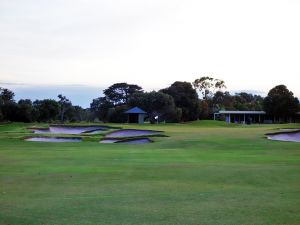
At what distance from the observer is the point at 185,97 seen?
9644 cm

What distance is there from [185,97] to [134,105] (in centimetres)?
1174

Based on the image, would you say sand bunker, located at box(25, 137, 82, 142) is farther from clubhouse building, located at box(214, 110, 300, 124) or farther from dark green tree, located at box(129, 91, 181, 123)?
clubhouse building, located at box(214, 110, 300, 124)

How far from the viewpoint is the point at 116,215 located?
8.25m

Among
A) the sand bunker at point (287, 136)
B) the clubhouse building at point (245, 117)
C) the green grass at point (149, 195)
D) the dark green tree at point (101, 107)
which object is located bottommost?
the green grass at point (149, 195)

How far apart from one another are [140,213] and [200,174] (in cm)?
661

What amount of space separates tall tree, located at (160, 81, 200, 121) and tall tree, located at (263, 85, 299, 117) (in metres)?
15.9

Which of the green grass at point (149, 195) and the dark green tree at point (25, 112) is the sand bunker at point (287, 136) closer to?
the green grass at point (149, 195)

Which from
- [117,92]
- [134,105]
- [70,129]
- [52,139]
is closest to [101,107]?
[117,92]

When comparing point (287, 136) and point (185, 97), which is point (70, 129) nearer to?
point (287, 136)

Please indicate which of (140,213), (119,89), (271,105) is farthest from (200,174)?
(119,89)

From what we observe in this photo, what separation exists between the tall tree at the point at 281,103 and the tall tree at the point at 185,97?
52.3ft

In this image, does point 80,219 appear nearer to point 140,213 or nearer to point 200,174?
point 140,213

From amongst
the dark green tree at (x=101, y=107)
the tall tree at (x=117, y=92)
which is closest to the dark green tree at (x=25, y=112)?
the dark green tree at (x=101, y=107)

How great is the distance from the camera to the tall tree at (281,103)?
320ft
